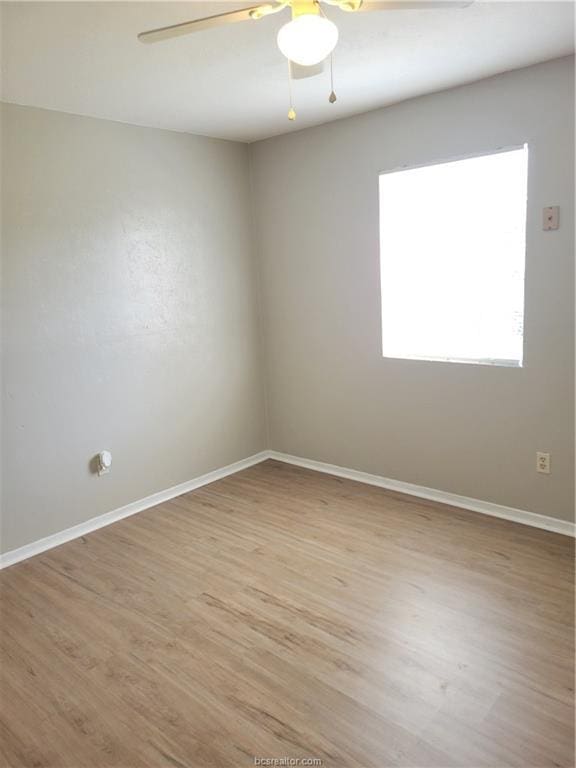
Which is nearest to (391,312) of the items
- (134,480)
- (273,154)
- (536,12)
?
(273,154)

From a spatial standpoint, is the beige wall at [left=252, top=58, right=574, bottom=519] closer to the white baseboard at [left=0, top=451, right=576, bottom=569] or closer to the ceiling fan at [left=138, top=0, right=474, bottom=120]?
the white baseboard at [left=0, top=451, right=576, bottom=569]

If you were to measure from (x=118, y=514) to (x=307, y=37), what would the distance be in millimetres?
2927

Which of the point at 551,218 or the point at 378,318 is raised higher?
the point at 551,218

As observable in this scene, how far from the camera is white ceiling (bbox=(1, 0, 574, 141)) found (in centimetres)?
196

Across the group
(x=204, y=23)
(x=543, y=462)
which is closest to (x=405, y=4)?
(x=204, y=23)

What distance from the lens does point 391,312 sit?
3.56 metres

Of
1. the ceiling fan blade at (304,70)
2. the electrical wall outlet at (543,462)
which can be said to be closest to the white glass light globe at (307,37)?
the ceiling fan blade at (304,70)

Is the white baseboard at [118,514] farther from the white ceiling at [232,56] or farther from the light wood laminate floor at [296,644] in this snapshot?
the white ceiling at [232,56]

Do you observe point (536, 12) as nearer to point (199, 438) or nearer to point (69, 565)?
point (199, 438)

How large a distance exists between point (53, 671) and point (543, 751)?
70.6 inches

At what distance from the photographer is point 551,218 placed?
274 cm

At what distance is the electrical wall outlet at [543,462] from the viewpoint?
2971 millimetres

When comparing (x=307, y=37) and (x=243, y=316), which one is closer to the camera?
(x=307, y=37)

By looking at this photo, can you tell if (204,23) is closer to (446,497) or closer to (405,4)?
(405,4)
